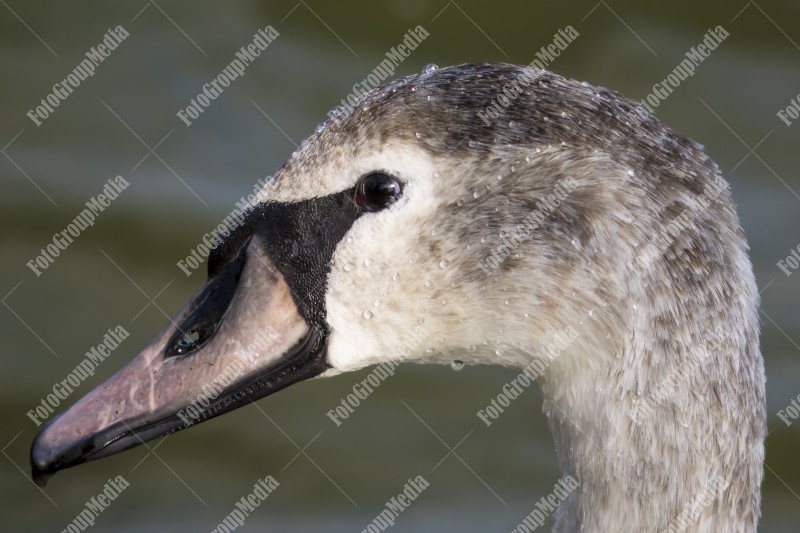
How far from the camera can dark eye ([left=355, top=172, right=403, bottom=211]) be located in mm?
2979

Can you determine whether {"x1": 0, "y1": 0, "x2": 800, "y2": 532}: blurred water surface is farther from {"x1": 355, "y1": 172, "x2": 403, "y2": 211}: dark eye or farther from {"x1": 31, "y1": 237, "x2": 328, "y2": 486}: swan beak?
{"x1": 355, "y1": 172, "x2": 403, "y2": 211}: dark eye

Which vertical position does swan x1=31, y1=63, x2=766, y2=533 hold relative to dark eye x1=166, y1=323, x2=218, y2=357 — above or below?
above

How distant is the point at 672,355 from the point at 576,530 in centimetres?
69

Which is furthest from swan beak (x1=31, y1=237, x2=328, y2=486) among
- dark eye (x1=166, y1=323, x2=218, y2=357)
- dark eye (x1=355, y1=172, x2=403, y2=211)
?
dark eye (x1=355, y1=172, x2=403, y2=211)

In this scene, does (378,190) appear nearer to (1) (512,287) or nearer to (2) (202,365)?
(1) (512,287)

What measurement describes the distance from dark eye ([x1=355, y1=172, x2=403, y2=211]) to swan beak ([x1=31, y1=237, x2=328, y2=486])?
0.31m

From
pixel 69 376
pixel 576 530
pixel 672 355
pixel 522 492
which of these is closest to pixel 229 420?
pixel 69 376

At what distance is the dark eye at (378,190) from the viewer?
2.98 metres

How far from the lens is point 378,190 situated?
2979 millimetres

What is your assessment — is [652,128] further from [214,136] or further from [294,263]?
[214,136]

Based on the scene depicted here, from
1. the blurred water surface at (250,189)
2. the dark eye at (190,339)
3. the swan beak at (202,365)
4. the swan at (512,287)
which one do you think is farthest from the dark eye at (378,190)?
the blurred water surface at (250,189)

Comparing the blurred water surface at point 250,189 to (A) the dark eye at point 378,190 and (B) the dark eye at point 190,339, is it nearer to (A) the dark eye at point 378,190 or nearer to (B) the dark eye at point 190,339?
(B) the dark eye at point 190,339

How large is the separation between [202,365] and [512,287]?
789 millimetres

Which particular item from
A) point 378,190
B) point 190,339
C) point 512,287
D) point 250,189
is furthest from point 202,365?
point 250,189
